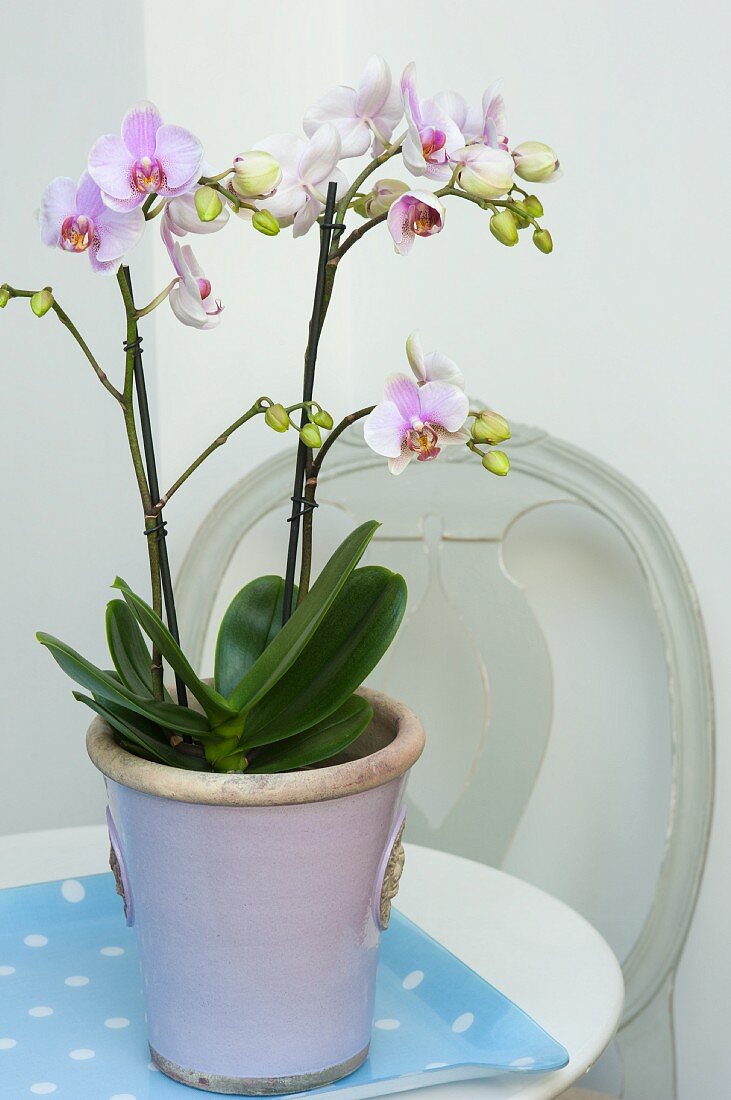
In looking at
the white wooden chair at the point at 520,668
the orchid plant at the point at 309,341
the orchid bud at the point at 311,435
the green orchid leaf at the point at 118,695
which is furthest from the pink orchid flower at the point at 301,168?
the white wooden chair at the point at 520,668

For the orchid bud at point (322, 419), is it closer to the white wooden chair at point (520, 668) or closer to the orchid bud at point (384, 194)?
the orchid bud at point (384, 194)

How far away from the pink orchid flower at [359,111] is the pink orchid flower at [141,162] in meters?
0.07

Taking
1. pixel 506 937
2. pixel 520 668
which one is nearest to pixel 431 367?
pixel 506 937

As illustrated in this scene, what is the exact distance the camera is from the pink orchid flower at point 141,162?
442 millimetres

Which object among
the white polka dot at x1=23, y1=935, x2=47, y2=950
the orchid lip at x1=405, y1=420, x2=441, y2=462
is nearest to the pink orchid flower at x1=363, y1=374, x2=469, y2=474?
the orchid lip at x1=405, y1=420, x2=441, y2=462

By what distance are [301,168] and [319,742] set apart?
252mm

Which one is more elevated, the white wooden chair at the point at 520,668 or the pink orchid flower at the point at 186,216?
the pink orchid flower at the point at 186,216

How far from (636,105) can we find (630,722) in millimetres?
579

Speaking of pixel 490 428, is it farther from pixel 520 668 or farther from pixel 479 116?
pixel 520 668

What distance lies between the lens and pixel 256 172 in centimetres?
45

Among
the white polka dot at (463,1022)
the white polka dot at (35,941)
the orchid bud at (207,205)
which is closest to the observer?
the orchid bud at (207,205)

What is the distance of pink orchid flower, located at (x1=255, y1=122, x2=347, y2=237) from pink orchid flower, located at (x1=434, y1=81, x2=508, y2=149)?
5 cm

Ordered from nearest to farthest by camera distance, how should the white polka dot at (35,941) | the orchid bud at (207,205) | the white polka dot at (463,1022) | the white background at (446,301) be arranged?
the orchid bud at (207,205) < the white polka dot at (463,1022) < the white polka dot at (35,941) < the white background at (446,301)

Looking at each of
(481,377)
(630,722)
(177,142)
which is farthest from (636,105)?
(177,142)
